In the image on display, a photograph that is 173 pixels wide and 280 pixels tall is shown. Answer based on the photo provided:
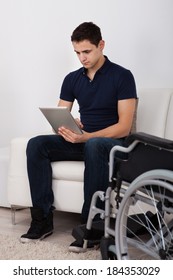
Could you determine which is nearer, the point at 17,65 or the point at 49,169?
the point at 49,169

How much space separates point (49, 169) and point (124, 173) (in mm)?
675

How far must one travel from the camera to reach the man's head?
2.24 meters

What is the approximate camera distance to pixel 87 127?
93.6 inches

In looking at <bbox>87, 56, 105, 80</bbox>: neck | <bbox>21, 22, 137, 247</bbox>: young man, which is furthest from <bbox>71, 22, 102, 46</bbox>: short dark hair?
<bbox>87, 56, 105, 80</bbox>: neck

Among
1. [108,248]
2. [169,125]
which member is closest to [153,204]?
[108,248]

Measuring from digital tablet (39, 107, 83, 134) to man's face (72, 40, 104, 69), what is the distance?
1.12 ft

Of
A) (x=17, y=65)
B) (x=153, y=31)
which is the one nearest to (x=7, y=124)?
(x=17, y=65)

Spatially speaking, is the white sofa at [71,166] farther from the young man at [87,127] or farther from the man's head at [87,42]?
the man's head at [87,42]

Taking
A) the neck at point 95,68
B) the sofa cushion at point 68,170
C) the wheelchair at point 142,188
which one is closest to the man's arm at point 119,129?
the sofa cushion at point 68,170

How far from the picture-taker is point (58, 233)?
2363 millimetres

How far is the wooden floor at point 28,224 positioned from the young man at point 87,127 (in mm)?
104

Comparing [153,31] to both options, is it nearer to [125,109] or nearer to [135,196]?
[125,109]

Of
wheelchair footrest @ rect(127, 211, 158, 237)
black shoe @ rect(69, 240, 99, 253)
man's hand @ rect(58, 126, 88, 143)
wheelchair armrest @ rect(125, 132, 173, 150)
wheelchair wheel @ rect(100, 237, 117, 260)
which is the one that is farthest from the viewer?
man's hand @ rect(58, 126, 88, 143)

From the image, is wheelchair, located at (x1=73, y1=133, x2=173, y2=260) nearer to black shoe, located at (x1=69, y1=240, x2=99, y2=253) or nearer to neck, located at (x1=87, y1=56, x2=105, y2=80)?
black shoe, located at (x1=69, y1=240, x2=99, y2=253)
